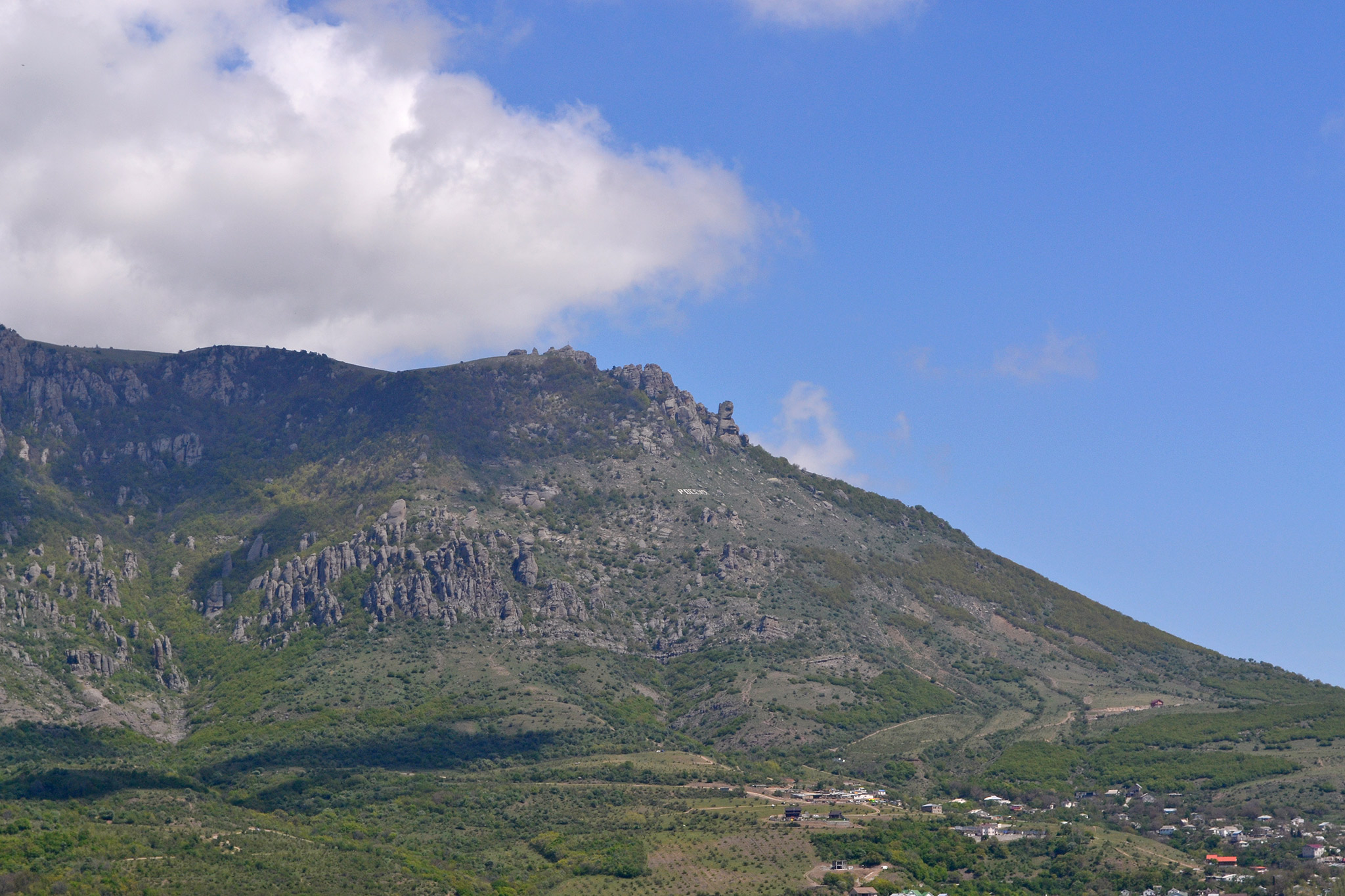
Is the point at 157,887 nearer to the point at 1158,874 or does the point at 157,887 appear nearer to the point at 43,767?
the point at 43,767

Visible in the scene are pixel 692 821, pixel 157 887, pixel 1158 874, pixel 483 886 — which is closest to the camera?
pixel 157 887

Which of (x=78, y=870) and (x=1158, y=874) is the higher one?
(x=1158, y=874)

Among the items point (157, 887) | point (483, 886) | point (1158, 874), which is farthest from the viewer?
point (1158, 874)

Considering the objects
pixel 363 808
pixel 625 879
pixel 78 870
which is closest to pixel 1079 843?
pixel 625 879

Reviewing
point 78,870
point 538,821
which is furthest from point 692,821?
point 78,870

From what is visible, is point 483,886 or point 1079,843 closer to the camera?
point 483,886

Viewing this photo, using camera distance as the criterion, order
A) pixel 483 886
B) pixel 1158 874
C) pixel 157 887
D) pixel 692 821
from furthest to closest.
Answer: pixel 692 821 → pixel 1158 874 → pixel 483 886 → pixel 157 887

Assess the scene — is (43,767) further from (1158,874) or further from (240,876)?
(1158,874)

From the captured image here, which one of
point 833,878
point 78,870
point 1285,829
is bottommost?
point 78,870

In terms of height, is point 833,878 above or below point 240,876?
above
